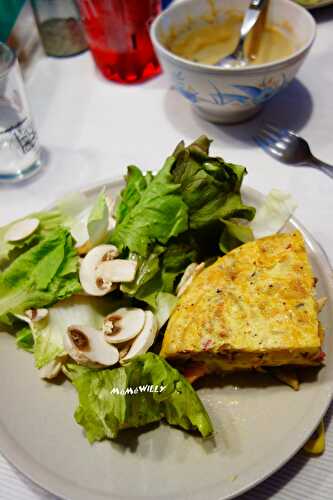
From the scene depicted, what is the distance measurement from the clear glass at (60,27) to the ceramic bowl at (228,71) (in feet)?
2.02

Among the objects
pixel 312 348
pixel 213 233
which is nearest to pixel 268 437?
pixel 312 348

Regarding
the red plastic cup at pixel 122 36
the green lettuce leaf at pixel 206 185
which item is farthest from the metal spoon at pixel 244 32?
the green lettuce leaf at pixel 206 185

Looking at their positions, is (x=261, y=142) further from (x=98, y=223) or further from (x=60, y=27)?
(x=60, y=27)

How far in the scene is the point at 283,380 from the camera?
1.02m

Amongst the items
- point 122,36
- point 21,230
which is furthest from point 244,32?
point 21,230

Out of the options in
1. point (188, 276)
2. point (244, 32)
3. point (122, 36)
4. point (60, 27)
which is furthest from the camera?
point (60, 27)

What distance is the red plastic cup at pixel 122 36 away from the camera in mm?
1841

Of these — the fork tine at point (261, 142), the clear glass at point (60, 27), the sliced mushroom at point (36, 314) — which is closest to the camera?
the sliced mushroom at point (36, 314)

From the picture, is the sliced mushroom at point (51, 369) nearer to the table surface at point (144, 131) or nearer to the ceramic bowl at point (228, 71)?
the table surface at point (144, 131)

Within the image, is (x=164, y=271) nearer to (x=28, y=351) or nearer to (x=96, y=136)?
(x=28, y=351)

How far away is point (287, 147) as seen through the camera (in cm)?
164

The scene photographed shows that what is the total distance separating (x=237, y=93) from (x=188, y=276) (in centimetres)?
68

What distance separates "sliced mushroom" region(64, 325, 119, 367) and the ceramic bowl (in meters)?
0.89

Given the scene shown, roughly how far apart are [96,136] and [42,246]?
30.6 inches
